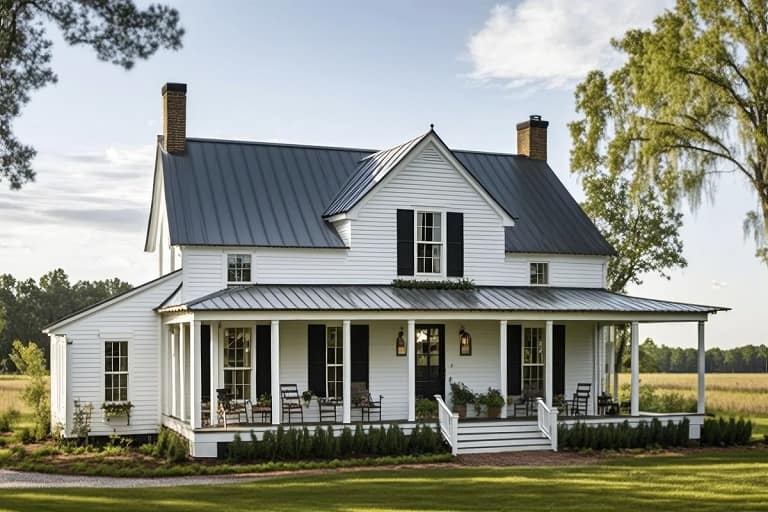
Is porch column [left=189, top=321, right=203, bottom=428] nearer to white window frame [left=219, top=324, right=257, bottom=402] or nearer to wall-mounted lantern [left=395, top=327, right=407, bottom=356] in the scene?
white window frame [left=219, top=324, right=257, bottom=402]

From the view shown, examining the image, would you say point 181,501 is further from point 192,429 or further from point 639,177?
point 639,177

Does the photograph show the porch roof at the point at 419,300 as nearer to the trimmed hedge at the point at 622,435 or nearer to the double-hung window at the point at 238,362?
the double-hung window at the point at 238,362

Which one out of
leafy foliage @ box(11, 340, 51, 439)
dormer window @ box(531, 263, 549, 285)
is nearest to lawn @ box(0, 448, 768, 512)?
dormer window @ box(531, 263, 549, 285)

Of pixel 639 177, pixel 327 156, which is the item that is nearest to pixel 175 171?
pixel 327 156

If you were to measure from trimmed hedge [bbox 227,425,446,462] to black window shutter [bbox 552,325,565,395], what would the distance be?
610cm

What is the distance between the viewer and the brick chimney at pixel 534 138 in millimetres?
33688

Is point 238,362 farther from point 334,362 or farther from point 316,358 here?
point 334,362

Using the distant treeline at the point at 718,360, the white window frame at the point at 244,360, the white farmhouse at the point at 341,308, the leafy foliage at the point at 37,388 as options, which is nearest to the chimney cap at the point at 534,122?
the white farmhouse at the point at 341,308

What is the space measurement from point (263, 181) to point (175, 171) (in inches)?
96.3

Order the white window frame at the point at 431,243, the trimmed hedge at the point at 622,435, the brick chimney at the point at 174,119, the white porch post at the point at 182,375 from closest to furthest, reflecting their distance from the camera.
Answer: the white porch post at the point at 182,375 → the trimmed hedge at the point at 622,435 → the white window frame at the point at 431,243 → the brick chimney at the point at 174,119

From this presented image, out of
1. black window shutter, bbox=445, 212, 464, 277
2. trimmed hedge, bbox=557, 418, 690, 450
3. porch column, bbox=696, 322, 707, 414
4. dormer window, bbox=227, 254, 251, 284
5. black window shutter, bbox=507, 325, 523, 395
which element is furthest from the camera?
black window shutter, bbox=507, 325, 523, 395

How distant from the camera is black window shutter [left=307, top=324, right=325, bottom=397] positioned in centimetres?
2589

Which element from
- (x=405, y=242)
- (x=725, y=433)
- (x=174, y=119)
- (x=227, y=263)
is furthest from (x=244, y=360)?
(x=725, y=433)

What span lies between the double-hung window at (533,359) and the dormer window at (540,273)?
1.53 metres
